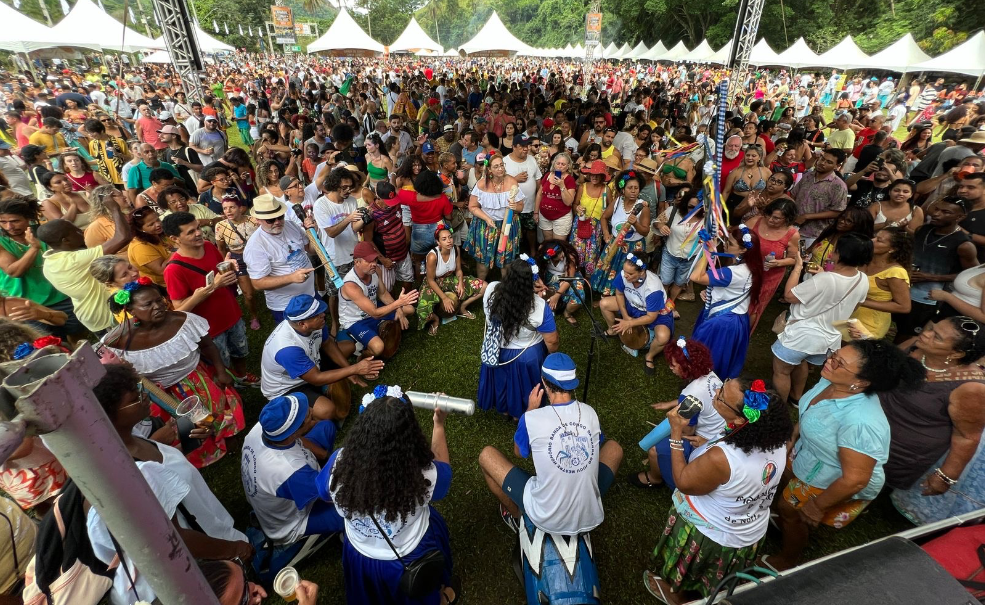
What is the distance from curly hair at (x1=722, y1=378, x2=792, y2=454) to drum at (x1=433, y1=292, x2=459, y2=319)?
12.9 feet

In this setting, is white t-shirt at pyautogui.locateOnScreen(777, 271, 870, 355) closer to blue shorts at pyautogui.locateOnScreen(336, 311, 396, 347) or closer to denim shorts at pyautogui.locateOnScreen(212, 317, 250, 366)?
blue shorts at pyautogui.locateOnScreen(336, 311, 396, 347)

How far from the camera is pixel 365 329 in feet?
16.0

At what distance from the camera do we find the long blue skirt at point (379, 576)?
243 cm

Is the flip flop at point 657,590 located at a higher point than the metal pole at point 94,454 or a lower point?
lower

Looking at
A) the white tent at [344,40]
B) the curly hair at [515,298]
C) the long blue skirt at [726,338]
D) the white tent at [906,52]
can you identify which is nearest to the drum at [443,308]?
the curly hair at [515,298]

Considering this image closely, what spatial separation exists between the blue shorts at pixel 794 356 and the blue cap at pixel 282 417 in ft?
13.6

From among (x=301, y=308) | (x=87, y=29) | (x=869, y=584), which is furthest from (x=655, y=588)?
(x=87, y=29)

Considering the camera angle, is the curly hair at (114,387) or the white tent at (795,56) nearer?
the curly hair at (114,387)

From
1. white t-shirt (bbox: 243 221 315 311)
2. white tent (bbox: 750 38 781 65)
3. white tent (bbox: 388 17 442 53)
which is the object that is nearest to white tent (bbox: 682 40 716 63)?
white tent (bbox: 750 38 781 65)

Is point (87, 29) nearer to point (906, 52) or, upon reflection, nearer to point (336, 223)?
point (336, 223)

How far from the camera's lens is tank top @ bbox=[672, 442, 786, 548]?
2.32m

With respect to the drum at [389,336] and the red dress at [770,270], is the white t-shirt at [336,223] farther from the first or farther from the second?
the red dress at [770,270]

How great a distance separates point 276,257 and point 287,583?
333cm

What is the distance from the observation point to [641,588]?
308 centimetres
